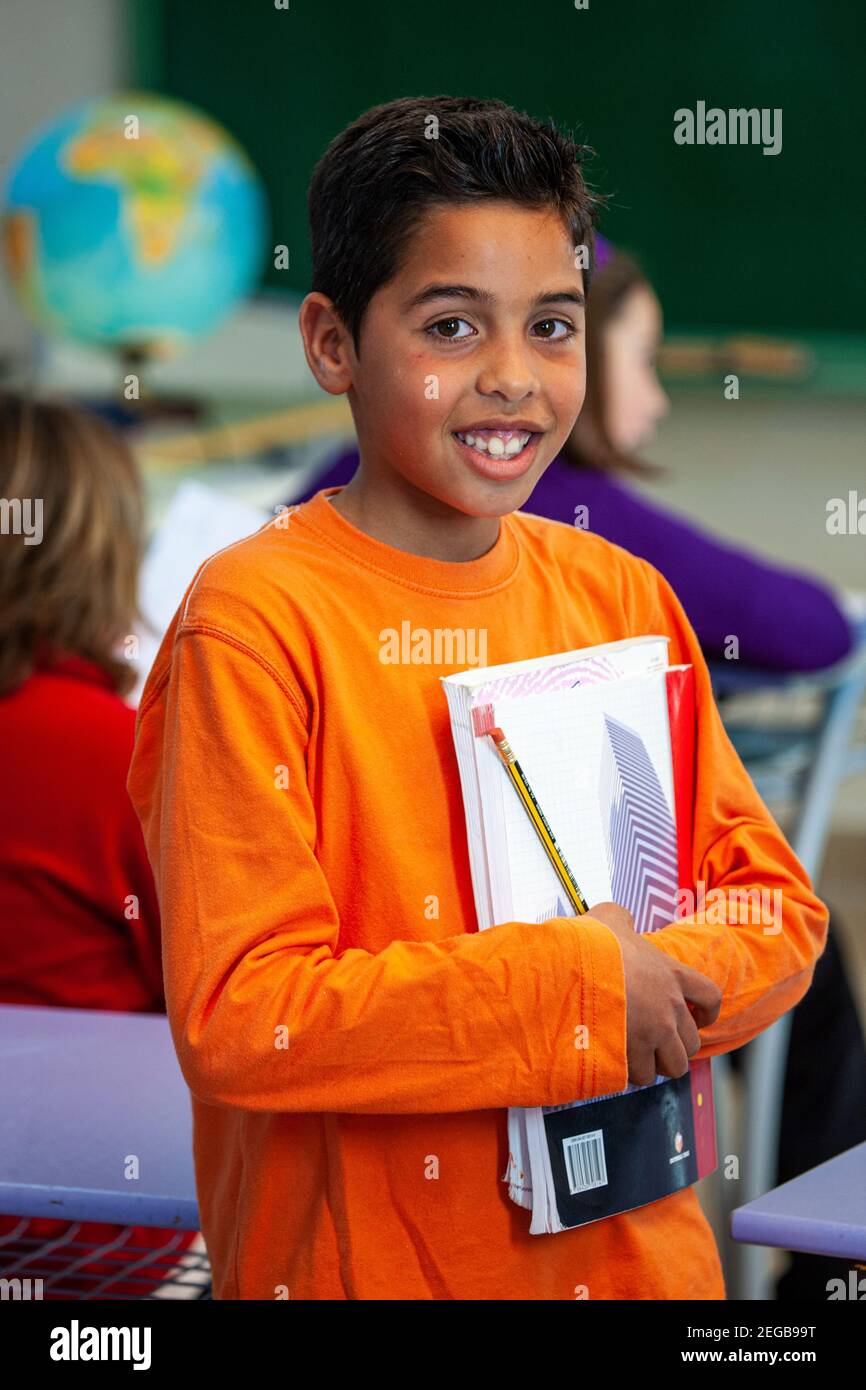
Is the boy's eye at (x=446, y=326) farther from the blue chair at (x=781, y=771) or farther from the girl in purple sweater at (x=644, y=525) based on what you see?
the blue chair at (x=781, y=771)

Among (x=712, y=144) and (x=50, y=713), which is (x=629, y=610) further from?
(x=712, y=144)

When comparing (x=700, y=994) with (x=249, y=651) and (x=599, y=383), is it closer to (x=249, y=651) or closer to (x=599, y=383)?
(x=249, y=651)

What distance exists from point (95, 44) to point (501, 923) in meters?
5.64

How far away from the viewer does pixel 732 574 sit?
228 centimetres

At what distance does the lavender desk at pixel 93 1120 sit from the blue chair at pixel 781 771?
108 centimetres

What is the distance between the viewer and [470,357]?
2.87 ft

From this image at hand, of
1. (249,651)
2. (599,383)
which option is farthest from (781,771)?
→ (249,651)

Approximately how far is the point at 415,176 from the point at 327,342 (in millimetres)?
110

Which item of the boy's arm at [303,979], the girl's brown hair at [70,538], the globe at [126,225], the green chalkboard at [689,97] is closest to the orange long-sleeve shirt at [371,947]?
the boy's arm at [303,979]

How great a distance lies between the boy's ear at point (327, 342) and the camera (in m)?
0.93

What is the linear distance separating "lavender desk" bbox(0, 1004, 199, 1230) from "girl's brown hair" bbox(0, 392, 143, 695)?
0.46 m

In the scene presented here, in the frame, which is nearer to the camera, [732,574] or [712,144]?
[732,574]

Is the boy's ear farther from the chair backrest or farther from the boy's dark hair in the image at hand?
the chair backrest
